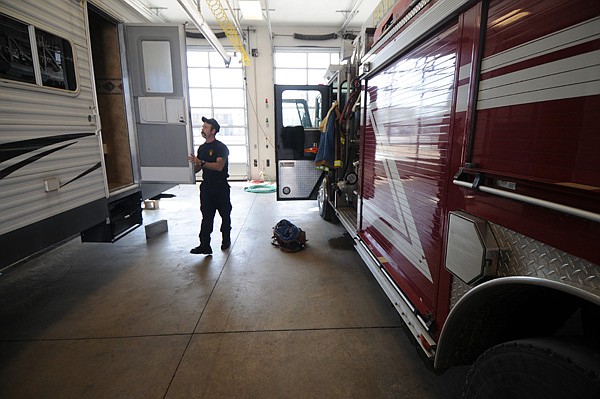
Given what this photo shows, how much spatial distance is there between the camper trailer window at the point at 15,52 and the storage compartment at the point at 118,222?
144 centimetres

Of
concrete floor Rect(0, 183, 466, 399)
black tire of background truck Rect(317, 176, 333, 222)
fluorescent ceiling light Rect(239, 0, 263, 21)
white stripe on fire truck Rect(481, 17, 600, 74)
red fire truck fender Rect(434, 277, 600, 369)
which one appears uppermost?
fluorescent ceiling light Rect(239, 0, 263, 21)

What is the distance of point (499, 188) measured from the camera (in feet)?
3.84

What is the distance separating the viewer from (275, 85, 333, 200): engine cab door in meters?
4.98

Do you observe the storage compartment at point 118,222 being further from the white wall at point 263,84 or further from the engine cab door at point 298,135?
the white wall at point 263,84

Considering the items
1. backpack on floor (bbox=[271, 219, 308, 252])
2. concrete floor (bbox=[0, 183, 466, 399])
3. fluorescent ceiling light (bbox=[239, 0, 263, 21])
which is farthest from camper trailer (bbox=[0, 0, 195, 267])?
fluorescent ceiling light (bbox=[239, 0, 263, 21])

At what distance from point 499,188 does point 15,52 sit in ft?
10.1

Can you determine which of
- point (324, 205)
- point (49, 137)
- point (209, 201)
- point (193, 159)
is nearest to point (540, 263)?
point (49, 137)

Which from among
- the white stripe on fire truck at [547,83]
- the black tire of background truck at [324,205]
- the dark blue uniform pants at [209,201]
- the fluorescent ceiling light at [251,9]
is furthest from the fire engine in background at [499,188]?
the fluorescent ceiling light at [251,9]

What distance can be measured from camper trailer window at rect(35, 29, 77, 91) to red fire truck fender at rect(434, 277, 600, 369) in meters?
3.24

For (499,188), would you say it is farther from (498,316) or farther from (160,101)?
(160,101)

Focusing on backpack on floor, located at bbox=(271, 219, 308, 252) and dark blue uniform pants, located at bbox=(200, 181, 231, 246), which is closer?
dark blue uniform pants, located at bbox=(200, 181, 231, 246)

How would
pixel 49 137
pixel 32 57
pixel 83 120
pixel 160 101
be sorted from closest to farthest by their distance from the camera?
pixel 32 57, pixel 49 137, pixel 83 120, pixel 160 101

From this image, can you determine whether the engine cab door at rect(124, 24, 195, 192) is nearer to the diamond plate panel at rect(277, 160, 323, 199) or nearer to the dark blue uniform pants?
the dark blue uniform pants

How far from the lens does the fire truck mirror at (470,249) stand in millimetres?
1170
